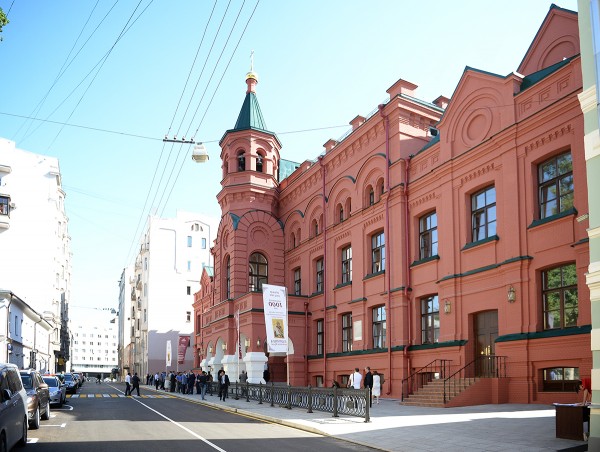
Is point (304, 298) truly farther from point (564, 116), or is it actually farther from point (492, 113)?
point (564, 116)

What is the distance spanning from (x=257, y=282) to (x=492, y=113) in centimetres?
2030

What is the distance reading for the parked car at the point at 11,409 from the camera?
34.4ft

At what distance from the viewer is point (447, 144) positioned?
25.8 m

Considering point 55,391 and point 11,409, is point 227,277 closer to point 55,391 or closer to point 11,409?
point 55,391

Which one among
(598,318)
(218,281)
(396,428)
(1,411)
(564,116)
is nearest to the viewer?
(1,411)


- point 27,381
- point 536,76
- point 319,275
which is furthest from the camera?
point 319,275

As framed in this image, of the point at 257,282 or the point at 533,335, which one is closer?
the point at 533,335

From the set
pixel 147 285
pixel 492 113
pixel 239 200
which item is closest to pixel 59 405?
pixel 239 200

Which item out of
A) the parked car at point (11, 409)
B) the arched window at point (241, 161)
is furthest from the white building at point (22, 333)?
the parked car at point (11, 409)

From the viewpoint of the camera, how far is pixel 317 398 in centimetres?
2147

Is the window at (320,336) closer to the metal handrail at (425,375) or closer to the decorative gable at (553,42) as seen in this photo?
the metal handrail at (425,375)

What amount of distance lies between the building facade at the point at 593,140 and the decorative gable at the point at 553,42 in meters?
10.1

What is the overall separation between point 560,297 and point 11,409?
16.2 meters

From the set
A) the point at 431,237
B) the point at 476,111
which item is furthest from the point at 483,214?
the point at 476,111
